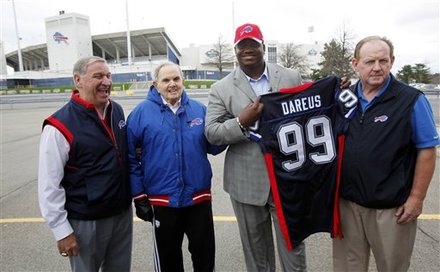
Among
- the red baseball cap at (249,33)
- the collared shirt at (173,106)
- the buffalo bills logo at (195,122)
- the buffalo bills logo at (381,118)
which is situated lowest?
the buffalo bills logo at (195,122)

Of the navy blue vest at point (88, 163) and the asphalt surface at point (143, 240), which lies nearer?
the navy blue vest at point (88, 163)

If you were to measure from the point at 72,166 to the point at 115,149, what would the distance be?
32 cm

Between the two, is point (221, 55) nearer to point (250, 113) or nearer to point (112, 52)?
point (112, 52)

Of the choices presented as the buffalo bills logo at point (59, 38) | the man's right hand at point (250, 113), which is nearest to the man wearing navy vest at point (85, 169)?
the man's right hand at point (250, 113)

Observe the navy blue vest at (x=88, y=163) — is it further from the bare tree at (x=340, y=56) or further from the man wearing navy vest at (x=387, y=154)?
the bare tree at (x=340, y=56)

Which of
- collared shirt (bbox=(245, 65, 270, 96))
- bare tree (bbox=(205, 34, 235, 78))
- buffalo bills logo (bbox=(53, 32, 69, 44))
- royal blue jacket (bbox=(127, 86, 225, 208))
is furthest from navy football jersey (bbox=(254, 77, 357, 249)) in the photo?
buffalo bills logo (bbox=(53, 32, 69, 44))

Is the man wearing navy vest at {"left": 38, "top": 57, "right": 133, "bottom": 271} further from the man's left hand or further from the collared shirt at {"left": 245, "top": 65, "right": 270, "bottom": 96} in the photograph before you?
the man's left hand

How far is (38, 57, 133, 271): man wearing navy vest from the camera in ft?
7.23

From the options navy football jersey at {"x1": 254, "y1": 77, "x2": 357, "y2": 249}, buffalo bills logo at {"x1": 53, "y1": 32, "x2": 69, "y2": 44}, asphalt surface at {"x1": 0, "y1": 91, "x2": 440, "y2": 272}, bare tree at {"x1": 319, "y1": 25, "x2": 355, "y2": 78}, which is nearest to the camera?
navy football jersey at {"x1": 254, "y1": 77, "x2": 357, "y2": 249}

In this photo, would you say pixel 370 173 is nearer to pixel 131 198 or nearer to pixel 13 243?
pixel 131 198

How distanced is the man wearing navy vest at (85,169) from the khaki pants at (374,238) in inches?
70.1

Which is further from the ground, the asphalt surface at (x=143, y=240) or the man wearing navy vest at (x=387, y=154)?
the man wearing navy vest at (x=387, y=154)

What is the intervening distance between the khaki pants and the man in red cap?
1.31ft

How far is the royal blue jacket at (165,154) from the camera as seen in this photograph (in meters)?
2.59
